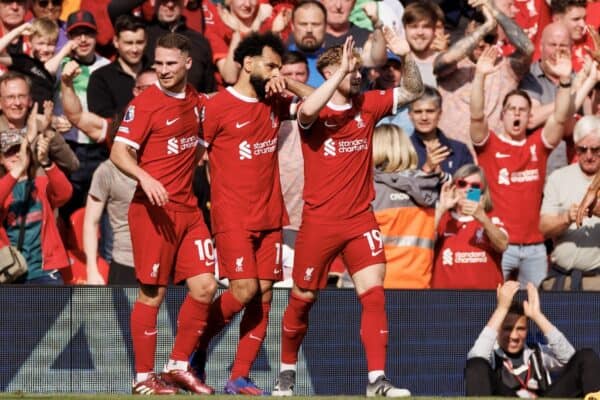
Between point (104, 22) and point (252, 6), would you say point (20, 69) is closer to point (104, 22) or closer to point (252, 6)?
point (104, 22)

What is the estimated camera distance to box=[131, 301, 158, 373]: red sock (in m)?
11.2

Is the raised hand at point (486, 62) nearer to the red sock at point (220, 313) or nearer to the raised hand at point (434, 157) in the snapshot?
the raised hand at point (434, 157)

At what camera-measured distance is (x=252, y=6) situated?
15555mm

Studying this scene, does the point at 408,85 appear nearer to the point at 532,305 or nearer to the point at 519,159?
the point at 532,305

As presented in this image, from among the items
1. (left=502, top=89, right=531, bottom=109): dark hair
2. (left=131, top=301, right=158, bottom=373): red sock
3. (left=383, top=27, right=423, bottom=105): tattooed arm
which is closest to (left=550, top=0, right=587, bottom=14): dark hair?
(left=502, top=89, right=531, bottom=109): dark hair

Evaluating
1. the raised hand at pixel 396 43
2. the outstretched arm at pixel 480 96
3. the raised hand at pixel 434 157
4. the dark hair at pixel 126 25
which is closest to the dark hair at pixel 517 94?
the outstretched arm at pixel 480 96

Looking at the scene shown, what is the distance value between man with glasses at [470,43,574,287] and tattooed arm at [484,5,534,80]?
0.53m

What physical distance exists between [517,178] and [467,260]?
1358 mm

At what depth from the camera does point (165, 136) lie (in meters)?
11.2

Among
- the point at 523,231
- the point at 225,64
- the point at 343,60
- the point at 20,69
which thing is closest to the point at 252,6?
the point at 225,64

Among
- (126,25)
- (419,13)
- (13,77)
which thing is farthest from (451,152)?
(13,77)

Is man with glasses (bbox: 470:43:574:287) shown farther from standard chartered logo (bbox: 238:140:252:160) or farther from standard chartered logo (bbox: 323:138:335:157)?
standard chartered logo (bbox: 238:140:252:160)

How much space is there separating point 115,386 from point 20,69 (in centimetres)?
383

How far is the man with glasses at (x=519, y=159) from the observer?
13.8m
